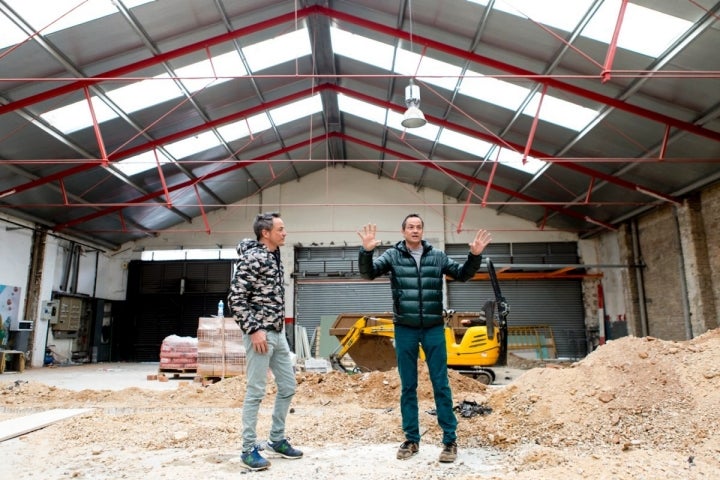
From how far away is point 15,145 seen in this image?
36.0ft

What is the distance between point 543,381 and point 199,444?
3155 millimetres

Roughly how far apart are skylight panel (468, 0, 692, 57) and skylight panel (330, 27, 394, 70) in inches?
119

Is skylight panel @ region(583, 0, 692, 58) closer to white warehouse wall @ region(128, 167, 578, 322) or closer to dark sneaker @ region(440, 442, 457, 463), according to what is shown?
dark sneaker @ region(440, 442, 457, 463)

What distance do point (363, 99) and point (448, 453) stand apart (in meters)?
11.7

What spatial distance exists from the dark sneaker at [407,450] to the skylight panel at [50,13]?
818 cm

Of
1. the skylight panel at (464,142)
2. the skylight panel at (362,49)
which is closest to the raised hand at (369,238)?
the skylight panel at (362,49)

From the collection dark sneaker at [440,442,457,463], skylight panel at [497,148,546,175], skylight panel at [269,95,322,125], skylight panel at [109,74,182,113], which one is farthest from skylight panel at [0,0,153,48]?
skylight panel at [497,148,546,175]

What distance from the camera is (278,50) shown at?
11.6 m

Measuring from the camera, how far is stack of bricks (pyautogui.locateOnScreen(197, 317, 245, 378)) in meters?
9.26

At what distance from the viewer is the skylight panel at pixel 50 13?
789 cm

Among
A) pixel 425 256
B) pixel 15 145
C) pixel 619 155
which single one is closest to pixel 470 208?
pixel 619 155

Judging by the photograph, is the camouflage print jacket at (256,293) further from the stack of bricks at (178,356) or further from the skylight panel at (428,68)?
the stack of bricks at (178,356)

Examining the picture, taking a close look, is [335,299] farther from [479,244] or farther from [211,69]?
[479,244]

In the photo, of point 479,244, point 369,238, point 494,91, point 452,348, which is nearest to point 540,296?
point 494,91
